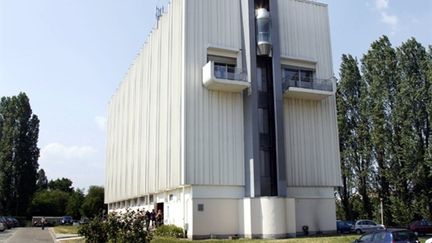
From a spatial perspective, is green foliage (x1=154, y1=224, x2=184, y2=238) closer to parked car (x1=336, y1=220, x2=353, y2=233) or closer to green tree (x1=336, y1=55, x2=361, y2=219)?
parked car (x1=336, y1=220, x2=353, y2=233)

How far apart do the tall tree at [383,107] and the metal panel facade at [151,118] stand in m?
23.0

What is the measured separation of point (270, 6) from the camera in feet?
Answer: 114

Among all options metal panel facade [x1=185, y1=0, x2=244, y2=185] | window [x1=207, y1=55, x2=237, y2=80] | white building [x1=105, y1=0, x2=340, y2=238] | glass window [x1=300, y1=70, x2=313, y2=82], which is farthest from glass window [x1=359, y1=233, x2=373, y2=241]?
glass window [x1=300, y1=70, x2=313, y2=82]

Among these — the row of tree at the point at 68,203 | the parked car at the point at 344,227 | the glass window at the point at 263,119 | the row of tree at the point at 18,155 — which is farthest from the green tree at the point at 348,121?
the row of tree at the point at 68,203

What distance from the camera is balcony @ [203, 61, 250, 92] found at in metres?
31.3

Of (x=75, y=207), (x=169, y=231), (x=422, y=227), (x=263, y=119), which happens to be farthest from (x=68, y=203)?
(x=422, y=227)

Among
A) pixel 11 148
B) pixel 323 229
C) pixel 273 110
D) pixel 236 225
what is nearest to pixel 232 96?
pixel 273 110

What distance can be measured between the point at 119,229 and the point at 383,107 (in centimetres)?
3564

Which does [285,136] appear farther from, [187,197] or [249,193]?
[187,197]

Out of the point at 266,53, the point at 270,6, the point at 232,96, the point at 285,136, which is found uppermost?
the point at 270,6

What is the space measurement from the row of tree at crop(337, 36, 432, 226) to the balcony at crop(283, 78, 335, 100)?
44.0 feet

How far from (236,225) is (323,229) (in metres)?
7.23

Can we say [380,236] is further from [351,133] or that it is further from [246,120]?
[351,133]

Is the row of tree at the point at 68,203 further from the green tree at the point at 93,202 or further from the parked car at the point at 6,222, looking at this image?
the parked car at the point at 6,222
